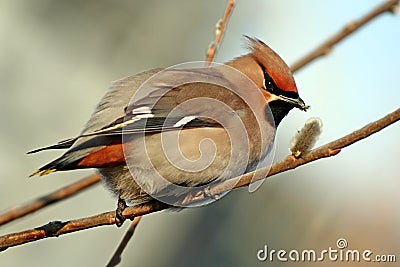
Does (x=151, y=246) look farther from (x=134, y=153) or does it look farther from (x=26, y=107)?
(x=134, y=153)

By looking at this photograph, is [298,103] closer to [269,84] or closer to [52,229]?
[269,84]

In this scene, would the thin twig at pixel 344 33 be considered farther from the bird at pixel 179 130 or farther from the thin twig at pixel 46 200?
the thin twig at pixel 46 200

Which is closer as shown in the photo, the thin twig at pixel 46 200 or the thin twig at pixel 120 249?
the thin twig at pixel 46 200

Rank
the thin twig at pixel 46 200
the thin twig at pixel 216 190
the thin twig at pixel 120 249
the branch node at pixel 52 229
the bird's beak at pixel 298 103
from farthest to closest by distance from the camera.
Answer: the bird's beak at pixel 298 103, the thin twig at pixel 120 249, the thin twig at pixel 46 200, the branch node at pixel 52 229, the thin twig at pixel 216 190

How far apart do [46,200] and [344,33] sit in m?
1.44

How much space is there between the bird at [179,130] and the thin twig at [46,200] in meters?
0.10

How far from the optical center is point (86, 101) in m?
9.66

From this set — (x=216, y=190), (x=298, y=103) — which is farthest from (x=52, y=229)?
(x=298, y=103)

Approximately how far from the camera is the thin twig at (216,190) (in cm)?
223

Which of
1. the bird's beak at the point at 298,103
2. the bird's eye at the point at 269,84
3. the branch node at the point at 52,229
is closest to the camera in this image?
the branch node at the point at 52,229

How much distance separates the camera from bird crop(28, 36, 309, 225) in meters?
3.04

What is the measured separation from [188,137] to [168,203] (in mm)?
293

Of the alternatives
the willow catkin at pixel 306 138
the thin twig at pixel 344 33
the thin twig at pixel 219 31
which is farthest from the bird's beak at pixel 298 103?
the willow catkin at pixel 306 138

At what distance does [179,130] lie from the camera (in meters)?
3.12
